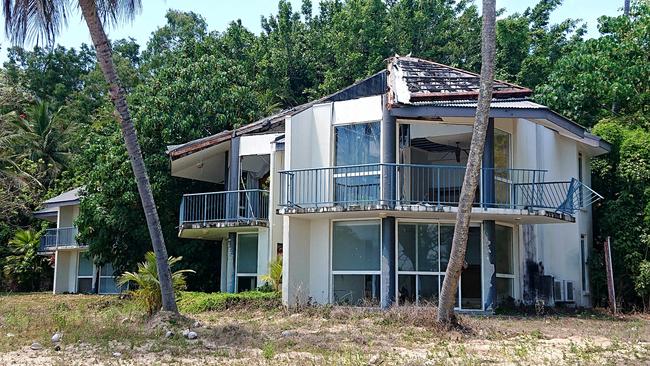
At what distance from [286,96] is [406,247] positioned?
71.4 feet

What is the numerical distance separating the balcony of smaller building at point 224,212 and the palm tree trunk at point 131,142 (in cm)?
659

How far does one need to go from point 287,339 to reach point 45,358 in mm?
4512

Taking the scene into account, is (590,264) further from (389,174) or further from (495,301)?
(389,174)

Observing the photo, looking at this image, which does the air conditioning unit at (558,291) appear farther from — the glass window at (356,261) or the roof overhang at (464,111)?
the glass window at (356,261)

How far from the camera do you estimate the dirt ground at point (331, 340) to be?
12.4 metres

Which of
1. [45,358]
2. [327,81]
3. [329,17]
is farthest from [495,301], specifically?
[329,17]

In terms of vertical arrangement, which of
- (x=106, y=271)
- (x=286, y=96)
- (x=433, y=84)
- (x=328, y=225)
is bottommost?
(x=106, y=271)

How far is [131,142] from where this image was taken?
1677 centimetres

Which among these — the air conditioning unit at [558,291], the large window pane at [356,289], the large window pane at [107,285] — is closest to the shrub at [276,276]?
the large window pane at [356,289]

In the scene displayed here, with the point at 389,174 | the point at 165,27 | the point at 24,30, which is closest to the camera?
the point at 24,30

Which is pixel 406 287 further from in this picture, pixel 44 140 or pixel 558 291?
pixel 44 140

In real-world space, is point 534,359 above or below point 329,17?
below

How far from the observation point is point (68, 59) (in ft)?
191

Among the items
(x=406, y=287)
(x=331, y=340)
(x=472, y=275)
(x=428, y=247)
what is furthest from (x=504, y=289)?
(x=331, y=340)
